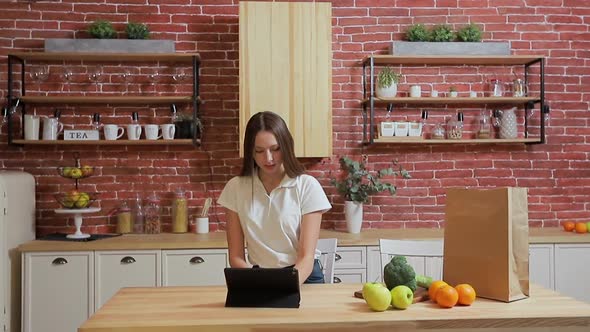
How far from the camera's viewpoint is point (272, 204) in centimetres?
261

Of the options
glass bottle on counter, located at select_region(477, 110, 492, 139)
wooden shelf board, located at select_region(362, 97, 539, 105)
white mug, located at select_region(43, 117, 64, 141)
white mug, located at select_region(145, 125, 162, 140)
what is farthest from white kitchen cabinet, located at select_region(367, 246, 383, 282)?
white mug, located at select_region(43, 117, 64, 141)

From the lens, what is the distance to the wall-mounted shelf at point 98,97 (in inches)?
165

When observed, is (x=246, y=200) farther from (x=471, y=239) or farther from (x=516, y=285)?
(x=516, y=285)

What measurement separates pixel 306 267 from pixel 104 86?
2.66 metres

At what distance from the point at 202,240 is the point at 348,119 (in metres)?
1.45

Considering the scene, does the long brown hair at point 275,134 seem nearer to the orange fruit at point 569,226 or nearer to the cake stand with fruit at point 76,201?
the cake stand with fruit at point 76,201

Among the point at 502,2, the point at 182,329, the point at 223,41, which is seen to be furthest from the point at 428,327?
the point at 502,2

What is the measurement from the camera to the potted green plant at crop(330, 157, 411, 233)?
425 centimetres

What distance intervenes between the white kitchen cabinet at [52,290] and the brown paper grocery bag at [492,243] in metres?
2.57

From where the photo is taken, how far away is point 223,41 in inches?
178

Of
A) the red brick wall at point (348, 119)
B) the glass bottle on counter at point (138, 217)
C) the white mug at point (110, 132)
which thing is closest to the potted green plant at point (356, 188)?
the red brick wall at point (348, 119)

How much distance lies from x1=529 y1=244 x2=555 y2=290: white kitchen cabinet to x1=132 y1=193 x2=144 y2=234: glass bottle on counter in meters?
2.72

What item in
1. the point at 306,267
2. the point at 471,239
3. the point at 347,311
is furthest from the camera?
the point at 306,267

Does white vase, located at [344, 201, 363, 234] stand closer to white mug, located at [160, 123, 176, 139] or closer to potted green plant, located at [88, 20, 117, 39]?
white mug, located at [160, 123, 176, 139]
